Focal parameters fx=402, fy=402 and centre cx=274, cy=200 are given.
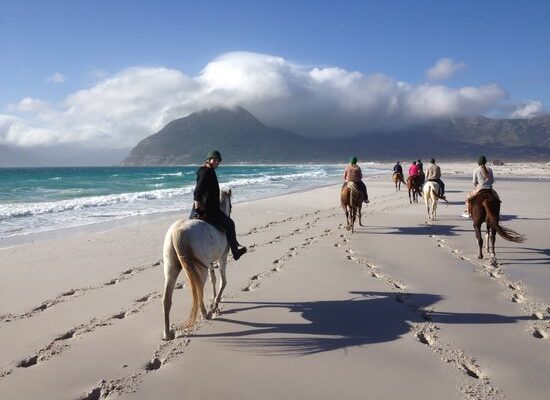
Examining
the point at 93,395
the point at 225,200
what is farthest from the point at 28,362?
the point at 225,200

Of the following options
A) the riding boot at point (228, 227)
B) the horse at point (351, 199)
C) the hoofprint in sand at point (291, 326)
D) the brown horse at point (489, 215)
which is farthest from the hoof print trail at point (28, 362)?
the horse at point (351, 199)

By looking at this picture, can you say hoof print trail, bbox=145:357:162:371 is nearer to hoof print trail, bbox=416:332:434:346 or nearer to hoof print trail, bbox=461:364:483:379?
hoof print trail, bbox=416:332:434:346

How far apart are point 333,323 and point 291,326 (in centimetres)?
53

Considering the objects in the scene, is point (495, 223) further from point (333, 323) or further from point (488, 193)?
point (333, 323)

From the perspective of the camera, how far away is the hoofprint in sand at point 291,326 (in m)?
3.57

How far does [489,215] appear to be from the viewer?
8.13 m

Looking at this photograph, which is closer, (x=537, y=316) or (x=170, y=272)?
(x=170, y=272)

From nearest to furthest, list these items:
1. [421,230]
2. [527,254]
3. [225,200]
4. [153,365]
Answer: [153,365] → [225,200] → [527,254] → [421,230]

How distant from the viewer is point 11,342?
4.44 meters

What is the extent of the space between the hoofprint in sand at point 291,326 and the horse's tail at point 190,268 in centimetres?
34

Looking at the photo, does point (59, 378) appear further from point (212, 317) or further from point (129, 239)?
point (129, 239)

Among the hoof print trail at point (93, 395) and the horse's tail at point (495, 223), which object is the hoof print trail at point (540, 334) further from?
the hoof print trail at point (93, 395)

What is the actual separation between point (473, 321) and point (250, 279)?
346 cm

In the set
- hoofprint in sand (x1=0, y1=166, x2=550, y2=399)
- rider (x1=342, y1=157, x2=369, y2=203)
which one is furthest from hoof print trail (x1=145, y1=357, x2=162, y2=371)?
rider (x1=342, y1=157, x2=369, y2=203)
